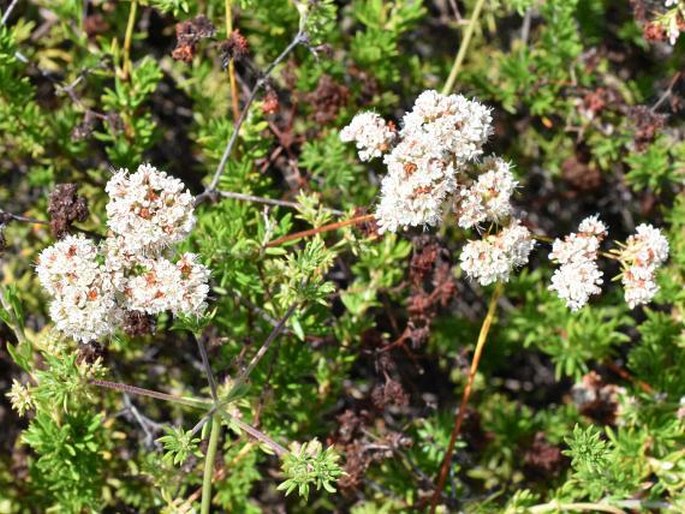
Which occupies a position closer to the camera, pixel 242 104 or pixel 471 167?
pixel 471 167

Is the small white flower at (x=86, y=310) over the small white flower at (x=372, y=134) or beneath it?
beneath

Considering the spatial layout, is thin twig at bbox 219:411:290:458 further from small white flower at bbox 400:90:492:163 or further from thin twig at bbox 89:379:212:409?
small white flower at bbox 400:90:492:163

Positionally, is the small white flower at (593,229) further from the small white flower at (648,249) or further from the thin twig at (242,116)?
the thin twig at (242,116)

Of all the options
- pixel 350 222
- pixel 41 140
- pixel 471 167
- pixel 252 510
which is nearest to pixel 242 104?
pixel 41 140

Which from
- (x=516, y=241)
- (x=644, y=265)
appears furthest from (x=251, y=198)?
(x=644, y=265)

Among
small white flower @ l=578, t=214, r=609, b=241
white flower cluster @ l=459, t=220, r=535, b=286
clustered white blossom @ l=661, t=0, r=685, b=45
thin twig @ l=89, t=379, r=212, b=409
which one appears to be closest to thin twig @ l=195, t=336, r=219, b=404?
thin twig @ l=89, t=379, r=212, b=409

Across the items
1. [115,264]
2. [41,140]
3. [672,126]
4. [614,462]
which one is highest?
[672,126]

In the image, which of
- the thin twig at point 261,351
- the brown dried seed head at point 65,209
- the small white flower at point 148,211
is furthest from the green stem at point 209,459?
the brown dried seed head at point 65,209

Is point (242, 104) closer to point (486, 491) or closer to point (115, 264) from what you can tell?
point (115, 264)
